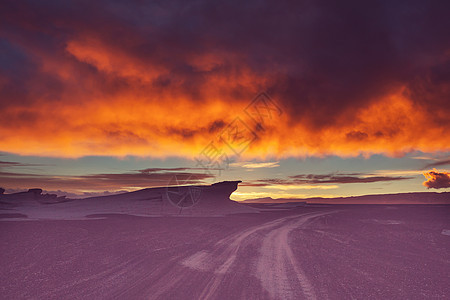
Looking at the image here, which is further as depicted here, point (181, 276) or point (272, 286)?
point (181, 276)

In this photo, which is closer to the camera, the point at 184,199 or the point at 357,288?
the point at 357,288

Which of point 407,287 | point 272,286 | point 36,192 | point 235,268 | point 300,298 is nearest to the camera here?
point 300,298

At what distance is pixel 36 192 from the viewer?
158 meters

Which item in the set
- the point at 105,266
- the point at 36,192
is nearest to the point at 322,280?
the point at 105,266

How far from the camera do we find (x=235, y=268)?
1146 cm

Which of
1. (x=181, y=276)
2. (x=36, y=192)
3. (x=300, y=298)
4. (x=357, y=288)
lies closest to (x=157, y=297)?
(x=181, y=276)

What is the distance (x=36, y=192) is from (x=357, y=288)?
605 ft

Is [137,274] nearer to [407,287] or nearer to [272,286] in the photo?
[272,286]

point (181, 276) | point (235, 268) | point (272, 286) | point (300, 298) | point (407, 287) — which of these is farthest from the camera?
point (235, 268)

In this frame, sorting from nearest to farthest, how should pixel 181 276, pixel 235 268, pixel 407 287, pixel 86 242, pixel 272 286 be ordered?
1. pixel 272 286
2. pixel 407 287
3. pixel 181 276
4. pixel 235 268
5. pixel 86 242

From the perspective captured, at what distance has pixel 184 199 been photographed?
90625 mm

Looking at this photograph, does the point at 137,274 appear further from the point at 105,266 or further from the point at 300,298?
the point at 300,298

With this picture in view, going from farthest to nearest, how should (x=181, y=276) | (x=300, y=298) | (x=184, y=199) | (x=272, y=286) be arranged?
(x=184, y=199) → (x=181, y=276) → (x=272, y=286) → (x=300, y=298)

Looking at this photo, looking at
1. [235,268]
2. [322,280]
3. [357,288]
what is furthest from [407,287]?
[235,268]
